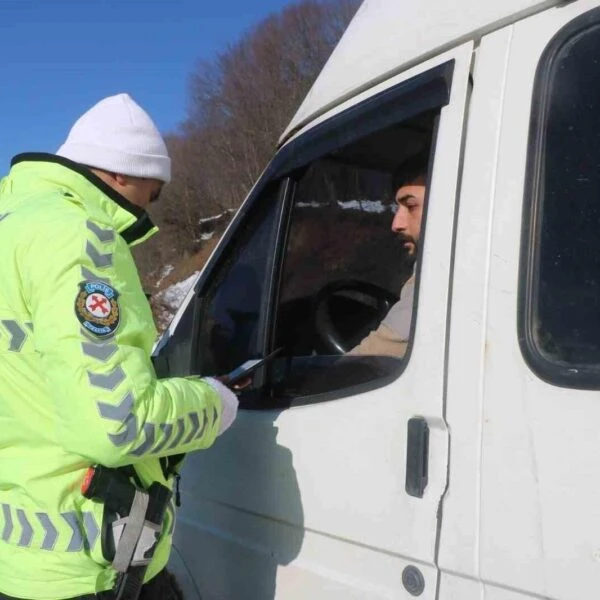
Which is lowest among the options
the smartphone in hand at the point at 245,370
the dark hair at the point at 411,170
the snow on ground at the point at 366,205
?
the smartphone in hand at the point at 245,370

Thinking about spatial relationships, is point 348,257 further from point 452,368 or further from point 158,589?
point 158,589

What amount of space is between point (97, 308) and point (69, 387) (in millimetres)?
172

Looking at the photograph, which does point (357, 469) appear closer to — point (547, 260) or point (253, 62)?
point (547, 260)

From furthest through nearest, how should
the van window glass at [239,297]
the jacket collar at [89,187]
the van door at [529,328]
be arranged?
the van window glass at [239,297], the jacket collar at [89,187], the van door at [529,328]

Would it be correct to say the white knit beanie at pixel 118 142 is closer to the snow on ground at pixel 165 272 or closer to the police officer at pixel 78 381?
the police officer at pixel 78 381

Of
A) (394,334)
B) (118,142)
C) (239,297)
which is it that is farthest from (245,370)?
(118,142)

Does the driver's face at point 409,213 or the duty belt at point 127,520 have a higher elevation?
the driver's face at point 409,213

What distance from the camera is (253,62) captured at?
2205cm

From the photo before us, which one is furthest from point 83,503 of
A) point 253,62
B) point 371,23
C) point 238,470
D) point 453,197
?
point 253,62

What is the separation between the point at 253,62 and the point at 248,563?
21523 millimetres

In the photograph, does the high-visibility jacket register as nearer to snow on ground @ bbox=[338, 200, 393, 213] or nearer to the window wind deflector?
the window wind deflector

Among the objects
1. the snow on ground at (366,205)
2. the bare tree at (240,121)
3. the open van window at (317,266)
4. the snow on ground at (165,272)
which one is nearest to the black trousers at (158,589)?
the open van window at (317,266)

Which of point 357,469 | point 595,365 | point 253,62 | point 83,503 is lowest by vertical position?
point 83,503

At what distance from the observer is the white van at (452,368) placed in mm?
1312
